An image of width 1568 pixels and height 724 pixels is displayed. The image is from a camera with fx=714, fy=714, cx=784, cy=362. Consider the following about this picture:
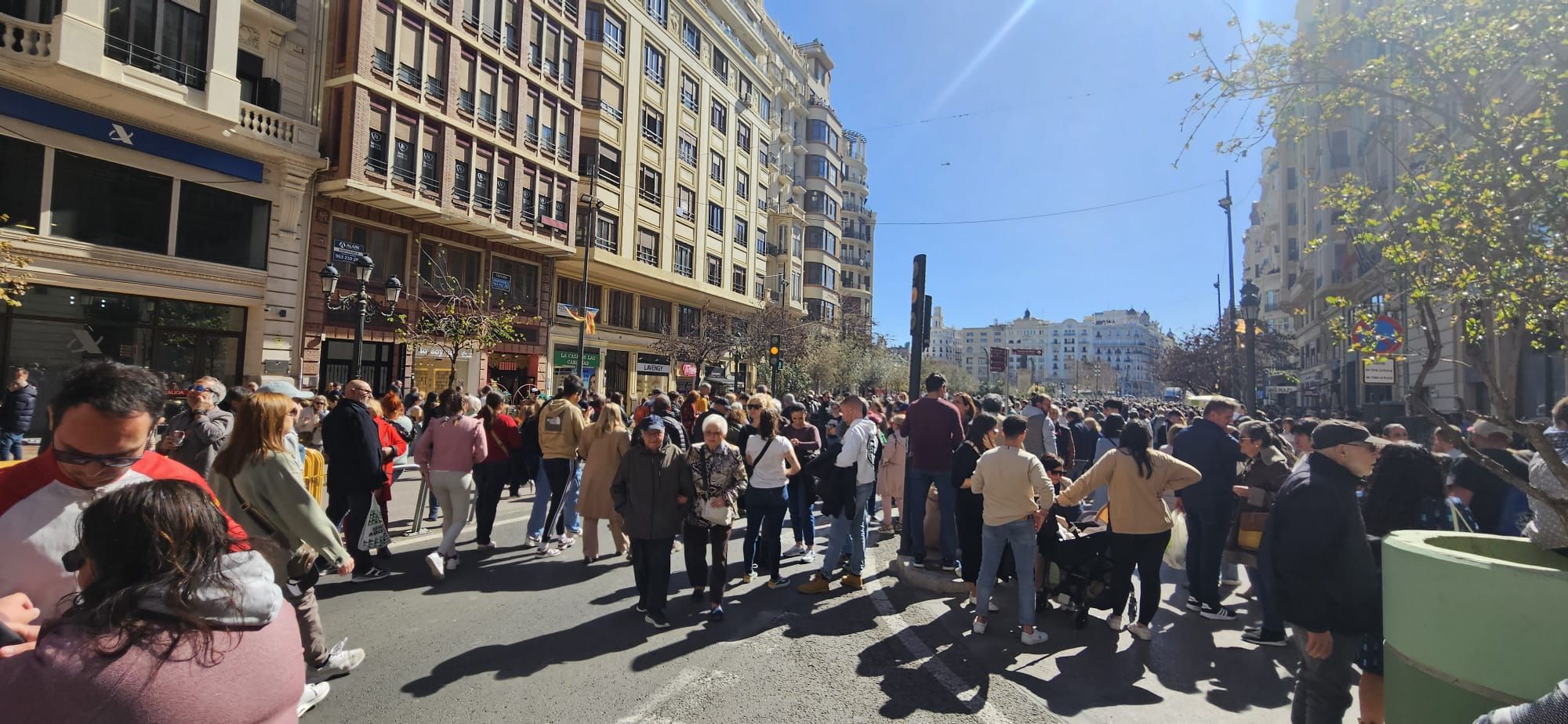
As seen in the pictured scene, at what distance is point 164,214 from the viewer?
16.4 meters

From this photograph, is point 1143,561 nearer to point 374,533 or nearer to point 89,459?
point 89,459

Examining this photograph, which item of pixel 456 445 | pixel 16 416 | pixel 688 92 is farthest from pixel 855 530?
pixel 688 92

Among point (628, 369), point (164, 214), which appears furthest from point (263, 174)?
point (628, 369)

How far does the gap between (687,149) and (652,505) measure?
31406mm

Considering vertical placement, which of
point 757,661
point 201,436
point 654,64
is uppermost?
point 654,64

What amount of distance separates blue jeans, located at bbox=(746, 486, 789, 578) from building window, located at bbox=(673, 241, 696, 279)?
89.1 ft

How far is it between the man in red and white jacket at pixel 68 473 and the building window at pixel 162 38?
1788 centimetres

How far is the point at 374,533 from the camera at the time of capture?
6121 millimetres

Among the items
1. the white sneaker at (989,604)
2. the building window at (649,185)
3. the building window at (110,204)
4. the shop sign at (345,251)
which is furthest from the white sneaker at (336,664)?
the building window at (649,185)

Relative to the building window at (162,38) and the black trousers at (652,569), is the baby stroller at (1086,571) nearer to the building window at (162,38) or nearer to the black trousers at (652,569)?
the black trousers at (652,569)

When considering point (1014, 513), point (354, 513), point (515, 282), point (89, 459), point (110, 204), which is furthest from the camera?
point (515, 282)

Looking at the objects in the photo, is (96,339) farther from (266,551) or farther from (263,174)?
(266,551)

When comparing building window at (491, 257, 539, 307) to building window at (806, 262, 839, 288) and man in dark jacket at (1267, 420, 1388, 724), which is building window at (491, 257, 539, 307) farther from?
man in dark jacket at (1267, 420, 1388, 724)

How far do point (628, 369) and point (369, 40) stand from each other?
16.6 meters
